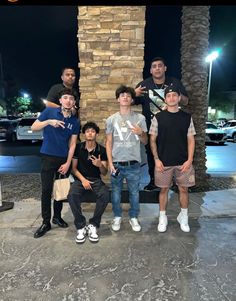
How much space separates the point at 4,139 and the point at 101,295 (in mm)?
17793

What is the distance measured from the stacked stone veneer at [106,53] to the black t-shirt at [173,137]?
4.00ft

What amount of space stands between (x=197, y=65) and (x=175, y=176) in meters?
3.40

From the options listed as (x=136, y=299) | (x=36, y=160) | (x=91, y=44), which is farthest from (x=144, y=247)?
(x=36, y=160)

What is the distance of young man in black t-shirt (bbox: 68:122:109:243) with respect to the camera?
148 inches

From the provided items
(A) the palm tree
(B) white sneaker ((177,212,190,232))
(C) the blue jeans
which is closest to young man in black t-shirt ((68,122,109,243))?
(C) the blue jeans

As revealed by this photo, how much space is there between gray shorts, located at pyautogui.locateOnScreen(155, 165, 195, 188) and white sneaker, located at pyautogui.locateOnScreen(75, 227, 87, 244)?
1.18 meters

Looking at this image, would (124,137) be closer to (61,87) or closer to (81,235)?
(61,87)

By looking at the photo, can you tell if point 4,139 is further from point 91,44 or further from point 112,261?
point 112,261

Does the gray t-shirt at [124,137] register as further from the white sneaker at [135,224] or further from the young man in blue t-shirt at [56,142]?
the white sneaker at [135,224]

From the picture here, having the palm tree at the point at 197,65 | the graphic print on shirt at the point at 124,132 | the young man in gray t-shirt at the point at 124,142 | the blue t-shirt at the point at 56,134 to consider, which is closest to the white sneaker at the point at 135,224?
the young man in gray t-shirt at the point at 124,142

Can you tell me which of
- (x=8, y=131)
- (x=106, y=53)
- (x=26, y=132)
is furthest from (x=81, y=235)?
(x=8, y=131)

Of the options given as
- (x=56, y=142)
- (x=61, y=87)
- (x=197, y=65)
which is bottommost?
(x=56, y=142)

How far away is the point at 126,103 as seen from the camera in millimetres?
3807

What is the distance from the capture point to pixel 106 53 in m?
4.68
